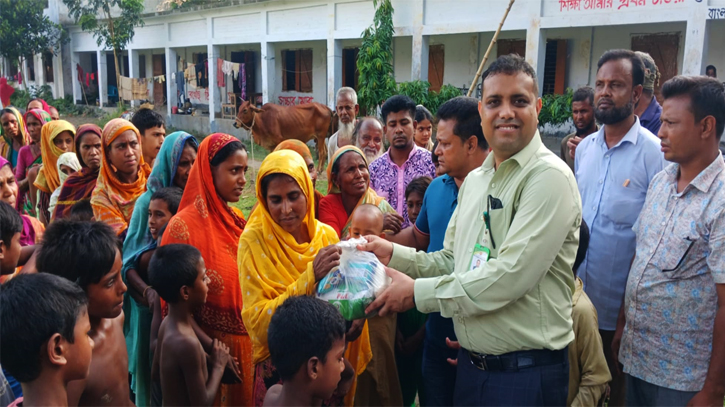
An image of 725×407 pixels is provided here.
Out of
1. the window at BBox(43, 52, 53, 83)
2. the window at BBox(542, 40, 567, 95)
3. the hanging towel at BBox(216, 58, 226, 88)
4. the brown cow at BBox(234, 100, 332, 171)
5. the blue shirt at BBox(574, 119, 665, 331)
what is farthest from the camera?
the window at BBox(43, 52, 53, 83)

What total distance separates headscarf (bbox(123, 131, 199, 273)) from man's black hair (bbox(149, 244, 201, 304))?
882mm

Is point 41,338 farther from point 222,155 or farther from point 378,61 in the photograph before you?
point 378,61

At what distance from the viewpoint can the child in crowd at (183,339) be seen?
2631 mm

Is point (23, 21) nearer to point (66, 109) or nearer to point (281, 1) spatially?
point (66, 109)

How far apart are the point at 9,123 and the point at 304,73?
13160 millimetres

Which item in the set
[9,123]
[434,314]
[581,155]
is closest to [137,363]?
[434,314]

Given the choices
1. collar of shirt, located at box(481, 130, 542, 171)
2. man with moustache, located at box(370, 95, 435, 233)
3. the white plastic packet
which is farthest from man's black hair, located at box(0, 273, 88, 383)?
man with moustache, located at box(370, 95, 435, 233)

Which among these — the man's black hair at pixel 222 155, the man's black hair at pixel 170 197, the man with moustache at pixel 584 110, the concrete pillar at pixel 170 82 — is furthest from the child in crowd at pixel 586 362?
the concrete pillar at pixel 170 82

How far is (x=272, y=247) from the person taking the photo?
8.90ft

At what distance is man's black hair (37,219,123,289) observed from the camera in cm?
241

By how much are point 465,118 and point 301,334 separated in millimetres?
1540

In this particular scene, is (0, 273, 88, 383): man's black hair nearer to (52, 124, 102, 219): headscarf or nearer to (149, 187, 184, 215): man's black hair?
(149, 187, 184, 215): man's black hair

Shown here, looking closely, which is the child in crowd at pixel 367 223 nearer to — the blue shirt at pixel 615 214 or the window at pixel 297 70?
the blue shirt at pixel 615 214

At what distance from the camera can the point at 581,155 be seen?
3.63 m
